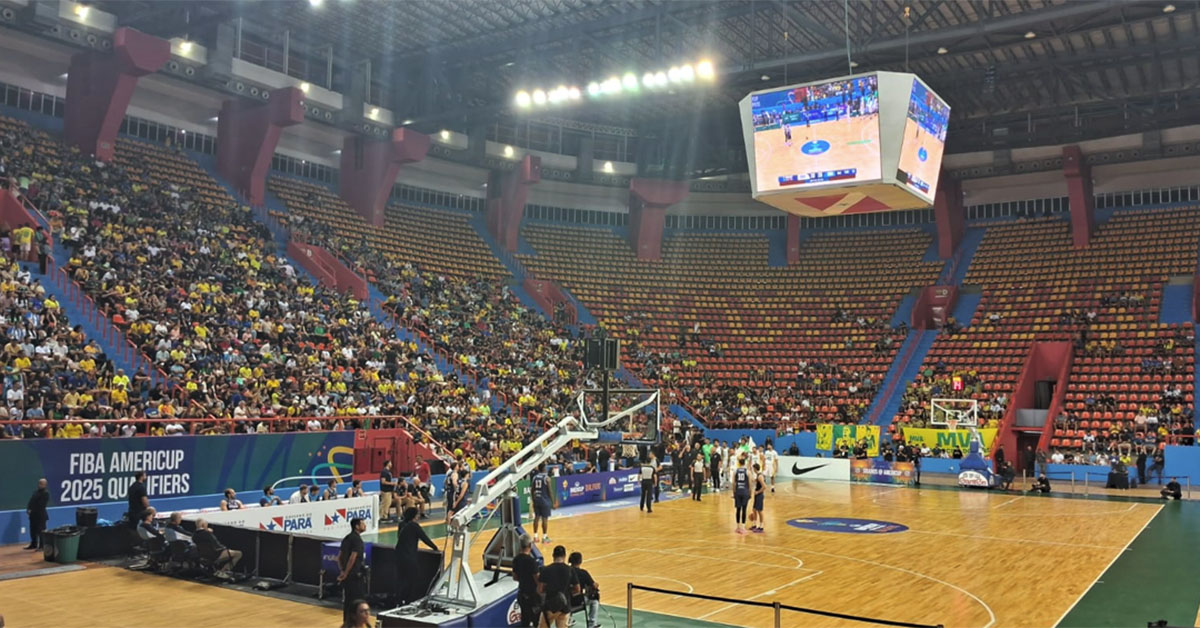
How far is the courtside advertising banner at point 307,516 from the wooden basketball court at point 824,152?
1136cm

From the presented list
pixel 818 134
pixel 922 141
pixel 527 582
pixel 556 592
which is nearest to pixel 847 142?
pixel 818 134

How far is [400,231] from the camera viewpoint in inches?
1666

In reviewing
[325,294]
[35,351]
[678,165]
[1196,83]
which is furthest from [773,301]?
[35,351]

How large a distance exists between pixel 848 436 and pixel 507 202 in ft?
69.1

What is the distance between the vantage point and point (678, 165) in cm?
4656

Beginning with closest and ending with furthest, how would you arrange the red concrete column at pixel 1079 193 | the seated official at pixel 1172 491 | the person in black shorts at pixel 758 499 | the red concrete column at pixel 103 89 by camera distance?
the person in black shorts at pixel 758 499 < the seated official at pixel 1172 491 < the red concrete column at pixel 103 89 < the red concrete column at pixel 1079 193

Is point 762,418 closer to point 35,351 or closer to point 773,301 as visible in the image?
point 773,301

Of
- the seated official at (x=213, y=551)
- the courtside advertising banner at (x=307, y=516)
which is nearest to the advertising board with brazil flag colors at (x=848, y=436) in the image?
the courtside advertising banner at (x=307, y=516)

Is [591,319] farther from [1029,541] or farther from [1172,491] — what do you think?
[1029,541]

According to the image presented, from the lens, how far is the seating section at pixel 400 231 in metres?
38.0

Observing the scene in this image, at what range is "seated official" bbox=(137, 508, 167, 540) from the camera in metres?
15.2

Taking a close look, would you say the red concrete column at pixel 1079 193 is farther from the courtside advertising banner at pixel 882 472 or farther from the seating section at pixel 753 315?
the courtside advertising banner at pixel 882 472

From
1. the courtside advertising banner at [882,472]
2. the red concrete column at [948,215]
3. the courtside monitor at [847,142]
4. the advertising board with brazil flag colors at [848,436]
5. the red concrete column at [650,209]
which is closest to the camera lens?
the courtside monitor at [847,142]

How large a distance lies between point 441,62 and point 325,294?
423 inches
